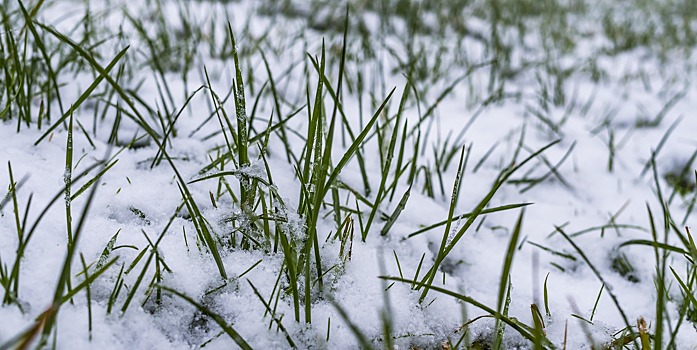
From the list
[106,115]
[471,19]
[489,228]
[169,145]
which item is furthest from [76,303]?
[471,19]

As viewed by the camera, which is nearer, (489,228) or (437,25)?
(489,228)

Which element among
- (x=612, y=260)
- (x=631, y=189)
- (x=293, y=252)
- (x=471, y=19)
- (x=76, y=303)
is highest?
(x=471, y=19)

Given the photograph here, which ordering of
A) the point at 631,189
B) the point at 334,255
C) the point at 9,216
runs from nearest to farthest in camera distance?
the point at 9,216 → the point at 334,255 → the point at 631,189

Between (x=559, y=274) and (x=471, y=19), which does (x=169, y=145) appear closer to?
(x=559, y=274)

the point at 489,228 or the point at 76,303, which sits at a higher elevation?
the point at 489,228

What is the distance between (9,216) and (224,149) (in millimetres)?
487

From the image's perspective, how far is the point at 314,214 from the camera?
2.56ft

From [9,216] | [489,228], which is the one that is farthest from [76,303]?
[489,228]

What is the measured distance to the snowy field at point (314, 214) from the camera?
0.77 meters

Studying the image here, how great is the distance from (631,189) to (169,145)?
1299 mm

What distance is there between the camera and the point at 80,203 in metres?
0.92

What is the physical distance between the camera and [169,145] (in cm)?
123

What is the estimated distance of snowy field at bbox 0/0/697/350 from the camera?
769 millimetres

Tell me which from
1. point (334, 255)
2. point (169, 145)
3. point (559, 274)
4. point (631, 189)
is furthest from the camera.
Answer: point (631, 189)
